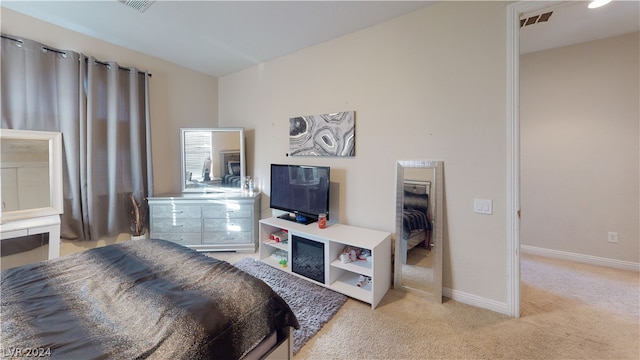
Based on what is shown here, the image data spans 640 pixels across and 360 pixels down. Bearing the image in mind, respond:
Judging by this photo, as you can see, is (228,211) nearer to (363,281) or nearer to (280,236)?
(280,236)

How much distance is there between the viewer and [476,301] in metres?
2.03

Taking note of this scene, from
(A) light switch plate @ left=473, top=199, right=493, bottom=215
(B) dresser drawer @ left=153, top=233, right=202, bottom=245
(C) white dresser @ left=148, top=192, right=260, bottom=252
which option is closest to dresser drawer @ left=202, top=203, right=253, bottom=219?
(C) white dresser @ left=148, top=192, right=260, bottom=252

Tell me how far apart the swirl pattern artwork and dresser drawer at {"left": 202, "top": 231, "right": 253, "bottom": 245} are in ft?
4.05

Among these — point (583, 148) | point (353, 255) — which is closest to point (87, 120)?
point (353, 255)

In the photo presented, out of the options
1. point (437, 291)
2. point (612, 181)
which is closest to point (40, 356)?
point (437, 291)

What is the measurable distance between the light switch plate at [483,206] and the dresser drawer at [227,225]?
2507 millimetres

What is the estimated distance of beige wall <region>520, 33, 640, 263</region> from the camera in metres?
2.57

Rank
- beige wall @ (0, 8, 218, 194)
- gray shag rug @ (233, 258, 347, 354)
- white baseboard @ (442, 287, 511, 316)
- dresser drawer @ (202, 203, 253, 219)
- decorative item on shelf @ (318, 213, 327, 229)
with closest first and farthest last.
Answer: gray shag rug @ (233, 258, 347, 354), white baseboard @ (442, 287, 511, 316), decorative item on shelf @ (318, 213, 327, 229), beige wall @ (0, 8, 218, 194), dresser drawer @ (202, 203, 253, 219)

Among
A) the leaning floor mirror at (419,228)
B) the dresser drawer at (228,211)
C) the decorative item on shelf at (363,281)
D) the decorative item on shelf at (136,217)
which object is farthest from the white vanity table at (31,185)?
the leaning floor mirror at (419,228)

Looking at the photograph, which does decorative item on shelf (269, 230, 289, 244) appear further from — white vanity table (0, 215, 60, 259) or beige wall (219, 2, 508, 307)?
white vanity table (0, 215, 60, 259)

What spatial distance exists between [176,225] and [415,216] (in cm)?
287

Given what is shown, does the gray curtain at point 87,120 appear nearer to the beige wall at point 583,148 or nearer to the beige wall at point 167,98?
the beige wall at point 167,98

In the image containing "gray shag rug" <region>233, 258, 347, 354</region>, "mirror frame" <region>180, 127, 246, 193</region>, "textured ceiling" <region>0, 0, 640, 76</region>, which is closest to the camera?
"gray shag rug" <region>233, 258, 347, 354</region>

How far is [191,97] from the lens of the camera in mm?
3693
